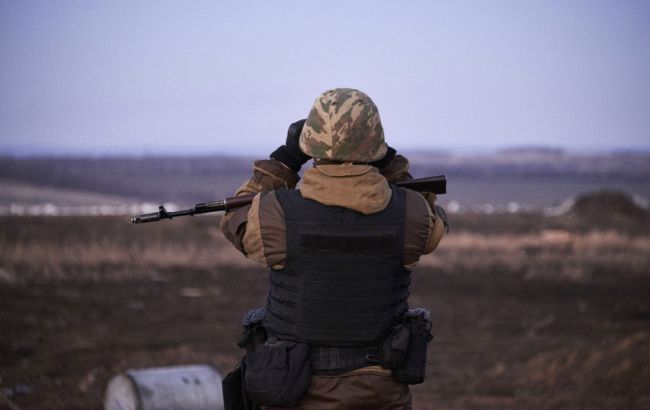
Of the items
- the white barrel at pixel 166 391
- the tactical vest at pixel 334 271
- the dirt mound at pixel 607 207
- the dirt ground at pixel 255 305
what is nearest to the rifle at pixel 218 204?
the tactical vest at pixel 334 271

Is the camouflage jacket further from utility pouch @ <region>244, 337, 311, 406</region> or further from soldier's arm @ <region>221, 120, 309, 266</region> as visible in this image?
utility pouch @ <region>244, 337, 311, 406</region>

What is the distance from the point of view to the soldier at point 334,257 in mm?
3508

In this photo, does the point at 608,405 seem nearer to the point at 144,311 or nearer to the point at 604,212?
the point at 144,311

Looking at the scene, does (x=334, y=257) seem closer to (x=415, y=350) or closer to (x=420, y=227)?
(x=420, y=227)

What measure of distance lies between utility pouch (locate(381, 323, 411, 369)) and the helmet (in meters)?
0.72

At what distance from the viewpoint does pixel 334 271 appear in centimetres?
356

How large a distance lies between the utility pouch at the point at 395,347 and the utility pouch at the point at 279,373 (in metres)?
0.32

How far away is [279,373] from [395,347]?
0.48 meters

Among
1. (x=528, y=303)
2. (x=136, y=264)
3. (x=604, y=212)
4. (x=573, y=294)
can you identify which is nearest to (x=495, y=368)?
(x=528, y=303)

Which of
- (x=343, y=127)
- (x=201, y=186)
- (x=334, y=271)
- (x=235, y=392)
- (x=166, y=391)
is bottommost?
(x=201, y=186)

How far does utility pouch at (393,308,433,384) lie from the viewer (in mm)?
3639

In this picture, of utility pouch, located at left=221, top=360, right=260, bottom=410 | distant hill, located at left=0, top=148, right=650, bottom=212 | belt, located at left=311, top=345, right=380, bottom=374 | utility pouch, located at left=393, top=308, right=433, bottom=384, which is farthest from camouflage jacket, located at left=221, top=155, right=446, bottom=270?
distant hill, located at left=0, top=148, right=650, bottom=212

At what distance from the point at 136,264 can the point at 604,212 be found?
21477 millimetres

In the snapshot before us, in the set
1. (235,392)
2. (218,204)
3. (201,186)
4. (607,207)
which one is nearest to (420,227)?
(218,204)
